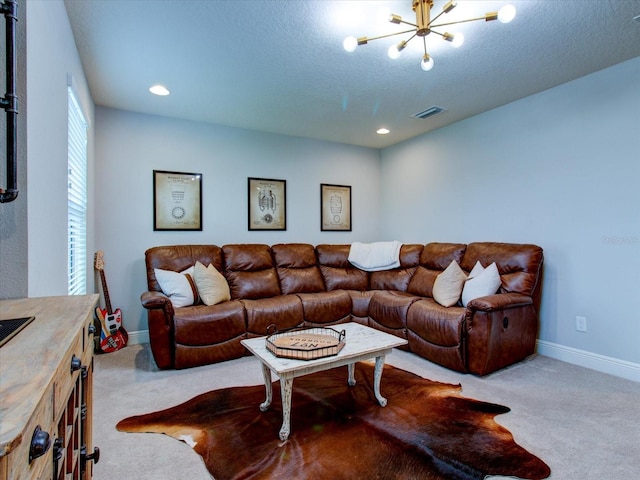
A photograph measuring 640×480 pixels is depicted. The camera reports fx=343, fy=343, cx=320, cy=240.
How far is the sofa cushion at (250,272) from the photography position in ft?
12.2

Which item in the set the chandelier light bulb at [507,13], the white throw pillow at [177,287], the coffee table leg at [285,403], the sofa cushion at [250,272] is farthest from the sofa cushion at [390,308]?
the chandelier light bulb at [507,13]

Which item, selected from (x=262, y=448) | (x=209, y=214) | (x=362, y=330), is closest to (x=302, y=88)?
(x=209, y=214)

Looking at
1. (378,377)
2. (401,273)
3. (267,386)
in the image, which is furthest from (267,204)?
(378,377)

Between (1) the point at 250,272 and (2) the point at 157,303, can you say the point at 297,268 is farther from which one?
(2) the point at 157,303

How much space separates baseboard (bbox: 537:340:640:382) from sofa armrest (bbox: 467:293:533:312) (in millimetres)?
595

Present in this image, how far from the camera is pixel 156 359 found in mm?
2867

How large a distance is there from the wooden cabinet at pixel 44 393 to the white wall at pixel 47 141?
1.23 feet

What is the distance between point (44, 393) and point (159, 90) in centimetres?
319

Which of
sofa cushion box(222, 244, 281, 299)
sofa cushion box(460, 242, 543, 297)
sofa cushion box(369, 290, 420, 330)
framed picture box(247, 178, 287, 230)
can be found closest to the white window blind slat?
sofa cushion box(222, 244, 281, 299)

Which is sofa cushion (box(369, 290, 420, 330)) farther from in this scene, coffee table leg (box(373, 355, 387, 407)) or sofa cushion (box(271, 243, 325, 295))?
coffee table leg (box(373, 355, 387, 407))

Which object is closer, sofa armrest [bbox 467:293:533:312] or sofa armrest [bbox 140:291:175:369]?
sofa armrest [bbox 467:293:533:312]

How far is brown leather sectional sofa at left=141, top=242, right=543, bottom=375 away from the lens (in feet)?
9.16

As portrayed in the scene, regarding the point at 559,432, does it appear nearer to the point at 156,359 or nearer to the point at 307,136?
the point at 156,359

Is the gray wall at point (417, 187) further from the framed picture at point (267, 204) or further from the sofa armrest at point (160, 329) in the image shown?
the sofa armrest at point (160, 329)
